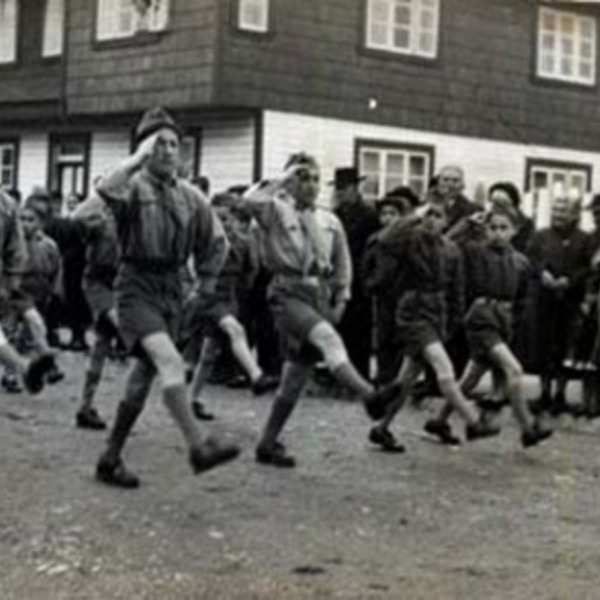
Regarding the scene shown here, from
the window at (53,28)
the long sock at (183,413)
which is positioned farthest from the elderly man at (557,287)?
the window at (53,28)

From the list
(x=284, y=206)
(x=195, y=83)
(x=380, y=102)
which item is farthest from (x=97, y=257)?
(x=380, y=102)

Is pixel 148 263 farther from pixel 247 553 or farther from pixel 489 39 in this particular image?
pixel 489 39

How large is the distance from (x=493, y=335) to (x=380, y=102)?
16.2 metres

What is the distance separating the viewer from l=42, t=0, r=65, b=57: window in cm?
3136

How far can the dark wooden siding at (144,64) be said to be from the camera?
26.6 m

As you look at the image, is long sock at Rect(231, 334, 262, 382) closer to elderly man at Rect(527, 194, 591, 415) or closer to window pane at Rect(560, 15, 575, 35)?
elderly man at Rect(527, 194, 591, 415)

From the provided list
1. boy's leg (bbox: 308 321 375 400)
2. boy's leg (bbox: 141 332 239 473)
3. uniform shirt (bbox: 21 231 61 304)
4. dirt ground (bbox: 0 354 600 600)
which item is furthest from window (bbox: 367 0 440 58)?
boy's leg (bbox: 141 332 239 473)

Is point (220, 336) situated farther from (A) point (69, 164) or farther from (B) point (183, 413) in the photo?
(A) point (69, 164)

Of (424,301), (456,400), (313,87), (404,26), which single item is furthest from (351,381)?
(404,26)

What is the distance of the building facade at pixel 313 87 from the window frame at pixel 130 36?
2 cm

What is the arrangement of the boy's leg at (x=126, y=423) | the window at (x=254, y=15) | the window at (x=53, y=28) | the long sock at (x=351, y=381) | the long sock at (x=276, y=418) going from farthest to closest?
1. the window at (x=53, y=28)
2. the window at (x=254, y=15)
3. the long sock at (x=276, y=418)
4. the long sock at (x=351, y=381)
5. the boy's leg at (x=126, y=423)

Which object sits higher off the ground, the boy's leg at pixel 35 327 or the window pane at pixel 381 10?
the window pane at pixel 381 10

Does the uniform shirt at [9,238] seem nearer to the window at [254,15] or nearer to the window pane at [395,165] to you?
the window at [254,15]

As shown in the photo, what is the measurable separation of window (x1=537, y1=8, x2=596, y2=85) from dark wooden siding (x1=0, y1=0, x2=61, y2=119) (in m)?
8.46
